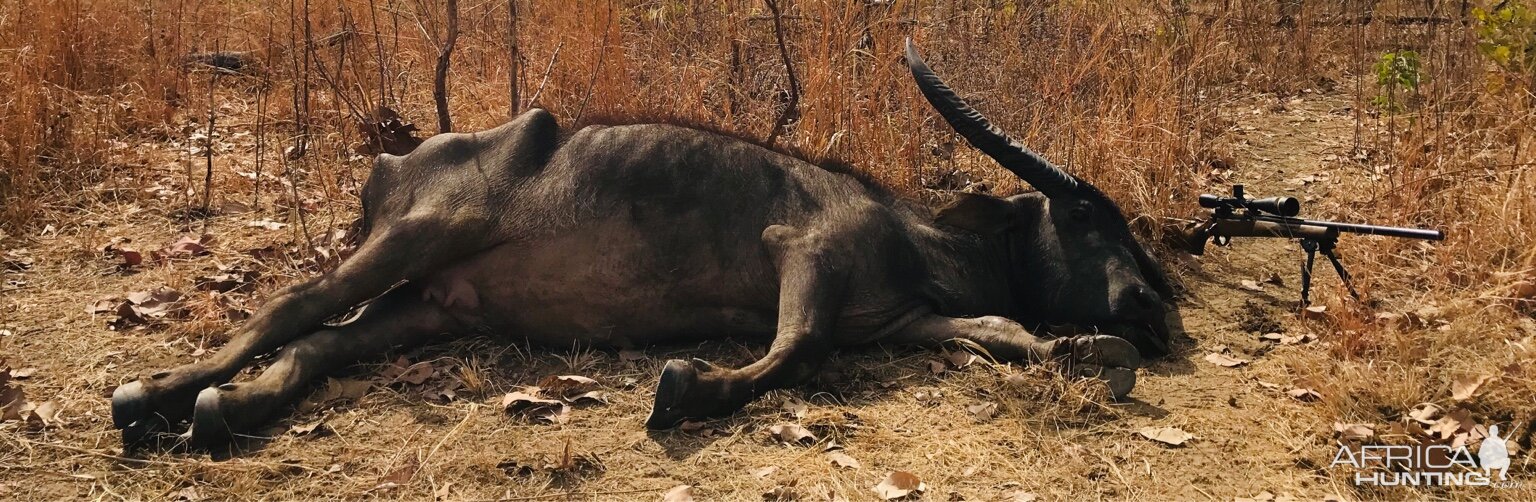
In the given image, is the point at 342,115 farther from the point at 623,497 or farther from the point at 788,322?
the point at 623,497

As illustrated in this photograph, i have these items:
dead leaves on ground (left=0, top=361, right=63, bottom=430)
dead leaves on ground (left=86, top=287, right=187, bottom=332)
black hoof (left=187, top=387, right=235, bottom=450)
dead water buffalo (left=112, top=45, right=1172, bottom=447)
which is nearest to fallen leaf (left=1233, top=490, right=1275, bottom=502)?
dead water buffalo (left=112, top=45, right=1172, bottom=447)

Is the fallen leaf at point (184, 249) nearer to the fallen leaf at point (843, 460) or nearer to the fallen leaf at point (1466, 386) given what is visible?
the fallen leaf at point (843, 460)

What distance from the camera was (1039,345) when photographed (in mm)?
4812

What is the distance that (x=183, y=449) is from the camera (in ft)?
13.9

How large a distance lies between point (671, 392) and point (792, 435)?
1.53ft

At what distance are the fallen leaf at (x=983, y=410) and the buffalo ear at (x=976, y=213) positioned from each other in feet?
3.50

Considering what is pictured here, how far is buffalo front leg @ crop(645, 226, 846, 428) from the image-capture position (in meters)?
4.34

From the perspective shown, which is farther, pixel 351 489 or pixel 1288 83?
pixel 1288 83

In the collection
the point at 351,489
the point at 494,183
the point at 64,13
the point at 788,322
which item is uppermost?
the point at 64,13

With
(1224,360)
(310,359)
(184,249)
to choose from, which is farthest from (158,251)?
(1224,360)

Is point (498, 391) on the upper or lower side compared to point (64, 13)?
lower

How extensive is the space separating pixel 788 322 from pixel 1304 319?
8.34 feet

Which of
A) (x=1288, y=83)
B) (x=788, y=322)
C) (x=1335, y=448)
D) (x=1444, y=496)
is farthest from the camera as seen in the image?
(x=1288, y=83)

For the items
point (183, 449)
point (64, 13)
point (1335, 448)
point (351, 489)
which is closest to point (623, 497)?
point (351, 489)
